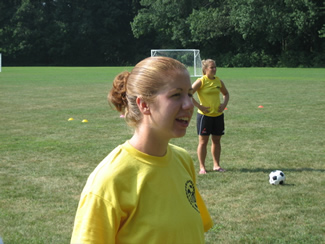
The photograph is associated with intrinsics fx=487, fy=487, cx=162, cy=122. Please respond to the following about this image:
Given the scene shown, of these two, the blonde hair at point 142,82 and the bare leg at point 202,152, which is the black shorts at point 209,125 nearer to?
the bare leg at point 202,152

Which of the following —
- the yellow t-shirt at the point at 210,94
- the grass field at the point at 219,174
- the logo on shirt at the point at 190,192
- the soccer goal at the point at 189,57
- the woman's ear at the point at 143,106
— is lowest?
the soccer goal at the point at 189,57

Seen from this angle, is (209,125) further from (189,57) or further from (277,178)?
(189,57)

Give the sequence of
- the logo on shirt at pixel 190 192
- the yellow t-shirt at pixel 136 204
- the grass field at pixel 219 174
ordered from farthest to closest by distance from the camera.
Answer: the grass field at pixel 219 174 < the logo on shirt at pixel 190 192 < the yellow t-shirt at pixel 136 204

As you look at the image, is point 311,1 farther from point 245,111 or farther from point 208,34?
point 245,111

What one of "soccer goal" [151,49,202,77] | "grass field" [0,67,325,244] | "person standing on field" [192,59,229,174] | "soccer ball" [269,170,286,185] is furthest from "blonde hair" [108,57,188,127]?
"soccer goal" [151,49,202,77]

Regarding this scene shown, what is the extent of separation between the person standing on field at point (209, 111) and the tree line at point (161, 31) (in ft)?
139

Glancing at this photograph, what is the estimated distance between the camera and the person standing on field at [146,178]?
1.91 metres

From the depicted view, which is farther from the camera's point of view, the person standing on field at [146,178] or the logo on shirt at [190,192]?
the logo on shirt at [190,192]

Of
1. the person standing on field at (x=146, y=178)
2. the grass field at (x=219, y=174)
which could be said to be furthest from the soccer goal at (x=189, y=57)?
the person standing on field at (x=146, y=178)

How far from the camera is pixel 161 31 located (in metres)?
64.9

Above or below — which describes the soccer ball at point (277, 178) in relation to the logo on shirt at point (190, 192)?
below

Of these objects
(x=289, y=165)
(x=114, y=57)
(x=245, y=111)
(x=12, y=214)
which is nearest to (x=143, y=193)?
(x=12, y=214)

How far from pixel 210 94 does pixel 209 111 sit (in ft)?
0.92

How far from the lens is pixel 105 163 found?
2.02m
